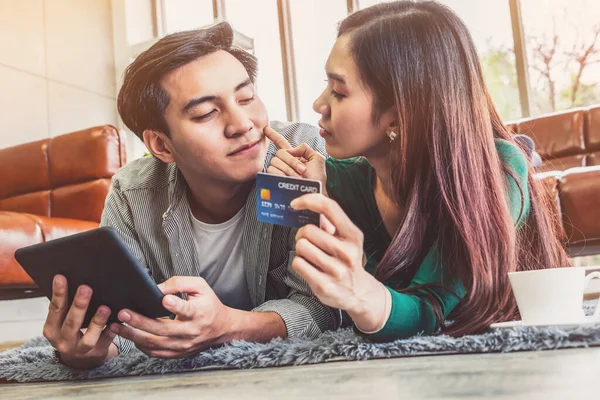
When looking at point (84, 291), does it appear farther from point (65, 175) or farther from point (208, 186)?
point (65, 175)

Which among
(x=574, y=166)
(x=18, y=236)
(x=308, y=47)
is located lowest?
(x=18, y=236)

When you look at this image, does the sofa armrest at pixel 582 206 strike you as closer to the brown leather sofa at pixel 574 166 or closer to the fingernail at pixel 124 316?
the brown leather sofa at pixel 574 166

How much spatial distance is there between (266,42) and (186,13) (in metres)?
1.02

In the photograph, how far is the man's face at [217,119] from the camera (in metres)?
1.51

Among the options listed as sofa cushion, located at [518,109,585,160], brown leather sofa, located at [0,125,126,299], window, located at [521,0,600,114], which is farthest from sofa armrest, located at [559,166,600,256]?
brown leather sofa, located at [0,125,126,299]

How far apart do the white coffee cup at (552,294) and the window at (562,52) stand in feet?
12.0

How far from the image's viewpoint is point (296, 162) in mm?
1386

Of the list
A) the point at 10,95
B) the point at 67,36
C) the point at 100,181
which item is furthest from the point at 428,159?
the point at 67,36

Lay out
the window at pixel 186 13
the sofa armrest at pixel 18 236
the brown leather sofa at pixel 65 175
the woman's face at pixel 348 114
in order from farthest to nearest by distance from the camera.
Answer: the window at pixel 186 13
the brown leather sofa at pixel 65 175
the sofa armrest at pixel 18 236
the woman's face at pixel 348 114

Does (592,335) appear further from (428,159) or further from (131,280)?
(131,280)

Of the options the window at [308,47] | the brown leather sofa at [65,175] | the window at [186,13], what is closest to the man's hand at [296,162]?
the brown leather sofa at [65,175]

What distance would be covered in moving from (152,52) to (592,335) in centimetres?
122

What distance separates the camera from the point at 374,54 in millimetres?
1304

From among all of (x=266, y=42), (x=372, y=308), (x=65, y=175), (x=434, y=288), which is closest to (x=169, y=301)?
(x=372, y=308)
